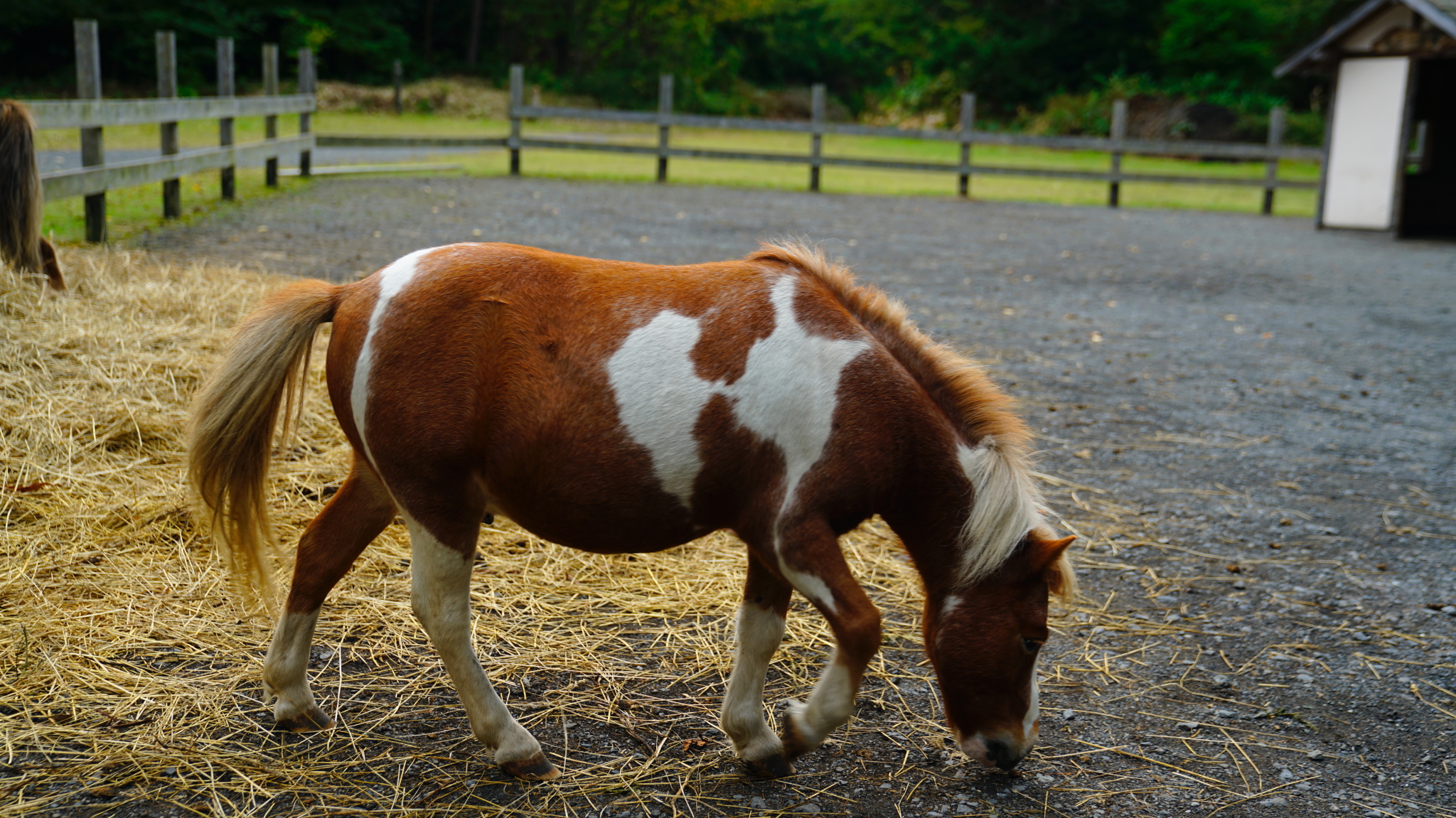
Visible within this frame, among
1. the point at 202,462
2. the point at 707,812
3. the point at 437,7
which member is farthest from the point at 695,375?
the point at 437,7

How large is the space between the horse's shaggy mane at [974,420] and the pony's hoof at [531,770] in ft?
3.49

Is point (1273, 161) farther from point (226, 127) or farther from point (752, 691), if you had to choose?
point (752, 691)

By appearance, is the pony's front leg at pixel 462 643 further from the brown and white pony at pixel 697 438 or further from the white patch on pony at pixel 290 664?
the white patch on pony at pixel 290 664

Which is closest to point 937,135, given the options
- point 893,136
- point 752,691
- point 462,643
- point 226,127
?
point 893,136

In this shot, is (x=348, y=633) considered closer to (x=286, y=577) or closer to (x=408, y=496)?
(x=286, y=577)

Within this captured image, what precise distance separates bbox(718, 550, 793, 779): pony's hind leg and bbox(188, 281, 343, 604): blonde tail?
1188 millimetres

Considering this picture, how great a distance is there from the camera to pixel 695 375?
216 cm

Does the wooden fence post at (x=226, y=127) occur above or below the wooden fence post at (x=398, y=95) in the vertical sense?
below

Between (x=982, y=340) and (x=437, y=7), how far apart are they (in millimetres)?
36725

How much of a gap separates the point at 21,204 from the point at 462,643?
179 inches

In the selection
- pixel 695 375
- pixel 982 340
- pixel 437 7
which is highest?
pixel 437 7

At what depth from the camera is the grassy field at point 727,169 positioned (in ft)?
40.3

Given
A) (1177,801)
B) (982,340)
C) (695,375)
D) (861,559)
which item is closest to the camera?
(695,375)

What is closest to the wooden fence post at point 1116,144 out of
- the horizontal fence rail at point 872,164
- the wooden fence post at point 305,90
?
the horizontal fence rail at point 872,164
